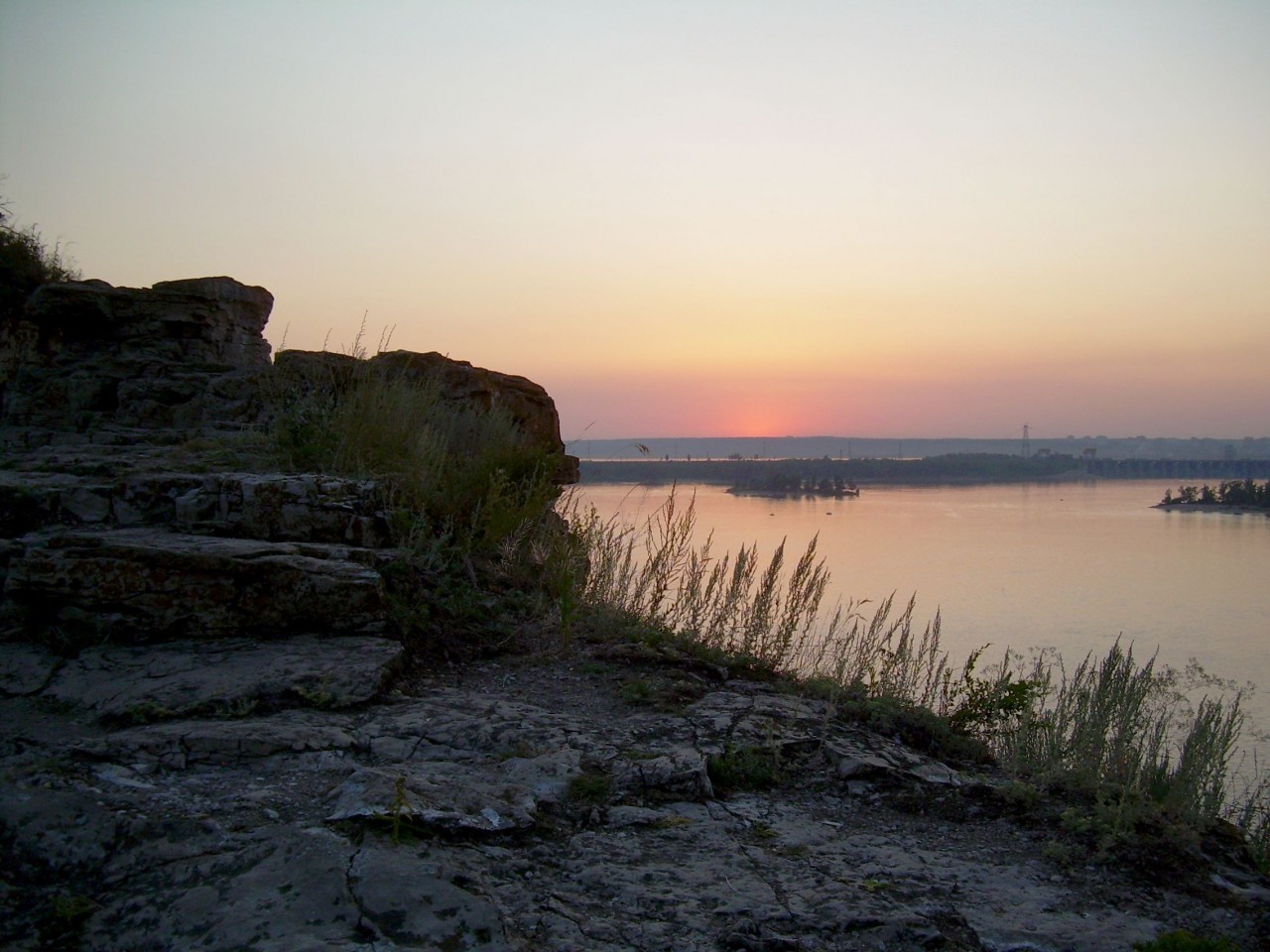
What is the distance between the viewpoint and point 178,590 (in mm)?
4516

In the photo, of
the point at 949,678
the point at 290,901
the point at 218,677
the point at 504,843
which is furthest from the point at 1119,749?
the point at 218,677

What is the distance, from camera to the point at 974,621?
1102cm

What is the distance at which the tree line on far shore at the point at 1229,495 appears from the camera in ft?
58.7

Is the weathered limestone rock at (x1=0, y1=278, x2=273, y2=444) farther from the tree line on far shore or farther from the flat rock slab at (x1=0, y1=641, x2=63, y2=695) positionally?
the tree line on far shore

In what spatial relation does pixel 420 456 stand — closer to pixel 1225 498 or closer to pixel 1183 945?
pixel 1183 945

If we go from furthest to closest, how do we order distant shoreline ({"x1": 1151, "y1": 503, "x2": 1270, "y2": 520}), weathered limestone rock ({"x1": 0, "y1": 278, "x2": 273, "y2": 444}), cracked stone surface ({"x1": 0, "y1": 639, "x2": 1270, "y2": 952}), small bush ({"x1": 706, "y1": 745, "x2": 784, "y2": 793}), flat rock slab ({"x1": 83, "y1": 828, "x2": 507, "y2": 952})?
distant shoreline ({"x1": 1151, "y1": 503, "x2": 1270, "y2": 520}) < weathered limestone rock ({"x1": 0, "y1": 278, "x2": 273, "y2": 444}) < small bush ({"x1": 706, "y1": 745, "x2": 784, "y2": 793}) < cracked stone surface ({"x1": 0, "y1": 639, "x2": 1270, "y2": 952}) < flat rock slab ({"x1": 83, "y1": 828, "x2": 507, "y2": 952})

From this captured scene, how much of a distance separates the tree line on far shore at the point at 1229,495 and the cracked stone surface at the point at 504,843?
1805 centimetres

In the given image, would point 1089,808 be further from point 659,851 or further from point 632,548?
point 632,548

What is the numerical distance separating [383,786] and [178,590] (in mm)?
2201

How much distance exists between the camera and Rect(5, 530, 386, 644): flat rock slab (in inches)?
175

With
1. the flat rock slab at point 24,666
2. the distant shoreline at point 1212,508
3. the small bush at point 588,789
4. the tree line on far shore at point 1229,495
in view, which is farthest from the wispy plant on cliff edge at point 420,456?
the tree line on far shore at point 1229,495

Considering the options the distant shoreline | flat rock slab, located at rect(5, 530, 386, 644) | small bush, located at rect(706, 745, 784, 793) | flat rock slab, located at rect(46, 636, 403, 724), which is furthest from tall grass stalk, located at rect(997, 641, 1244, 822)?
the distant shoreline

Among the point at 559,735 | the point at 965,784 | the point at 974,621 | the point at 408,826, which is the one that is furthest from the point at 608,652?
the point at 974,621

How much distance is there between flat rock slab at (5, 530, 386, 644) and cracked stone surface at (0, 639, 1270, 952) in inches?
12.4
